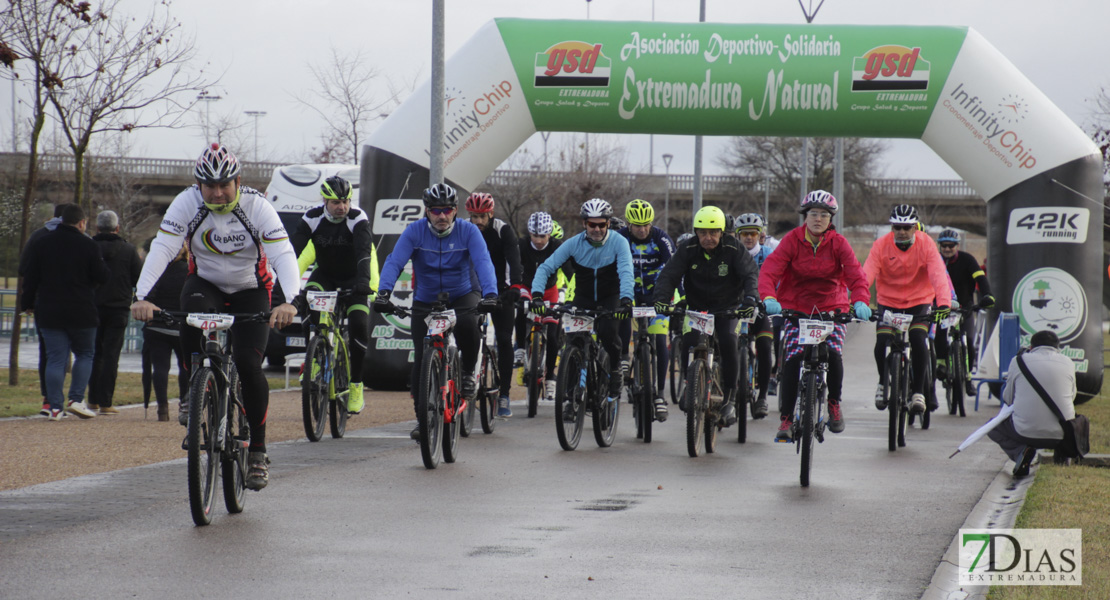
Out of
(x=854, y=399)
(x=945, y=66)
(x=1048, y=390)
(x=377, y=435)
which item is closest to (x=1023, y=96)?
(x=945, y=66)

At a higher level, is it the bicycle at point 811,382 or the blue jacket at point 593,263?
the blue jacket at point 593,263

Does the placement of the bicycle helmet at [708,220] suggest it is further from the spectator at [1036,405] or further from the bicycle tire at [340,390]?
the bicycle tire at [340,390]

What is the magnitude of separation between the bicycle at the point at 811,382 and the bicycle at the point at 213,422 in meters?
3.57

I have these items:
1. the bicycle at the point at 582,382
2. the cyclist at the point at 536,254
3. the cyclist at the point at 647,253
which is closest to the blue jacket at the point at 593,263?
the bicycle at the point at 582,382

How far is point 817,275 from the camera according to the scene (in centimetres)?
959

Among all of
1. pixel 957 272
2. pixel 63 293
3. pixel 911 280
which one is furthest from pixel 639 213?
pixel 63 293

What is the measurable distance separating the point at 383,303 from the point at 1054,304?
977 cm

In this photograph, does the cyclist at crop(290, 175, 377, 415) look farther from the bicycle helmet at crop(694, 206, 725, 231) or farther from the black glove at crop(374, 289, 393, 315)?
the bicycle helmet at crop(694, 206, 725, 231)

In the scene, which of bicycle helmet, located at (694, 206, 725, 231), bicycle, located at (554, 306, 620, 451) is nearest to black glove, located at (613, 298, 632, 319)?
bicycle, located at (554, 306, 620, 451)

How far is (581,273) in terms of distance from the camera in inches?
439

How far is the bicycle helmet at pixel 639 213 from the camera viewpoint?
1252cm

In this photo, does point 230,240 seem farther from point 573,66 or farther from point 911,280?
point 573,66

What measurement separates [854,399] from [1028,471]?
694cm

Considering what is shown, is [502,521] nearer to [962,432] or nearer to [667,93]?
[962,432]
